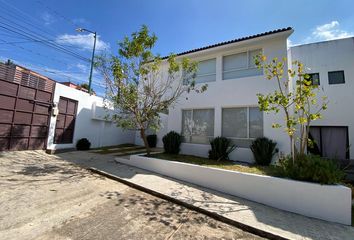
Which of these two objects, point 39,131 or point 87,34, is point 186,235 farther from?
point 87,34

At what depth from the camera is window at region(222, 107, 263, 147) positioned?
9.27 metres

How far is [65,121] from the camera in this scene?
12.8 m

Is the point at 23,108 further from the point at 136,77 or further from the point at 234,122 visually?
the point at 234,122

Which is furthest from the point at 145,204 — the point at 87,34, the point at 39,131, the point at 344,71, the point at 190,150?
the point at 87,34

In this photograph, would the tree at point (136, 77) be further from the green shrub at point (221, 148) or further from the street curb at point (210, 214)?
the street curb at point (210, 214)

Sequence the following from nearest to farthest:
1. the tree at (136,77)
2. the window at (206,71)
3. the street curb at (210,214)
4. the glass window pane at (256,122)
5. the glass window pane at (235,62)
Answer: the street curb at (210,214) < the tree at (136,77) < the glass window pane at (256,122) < the glass window pane at (235,62) < the window at (206,71)

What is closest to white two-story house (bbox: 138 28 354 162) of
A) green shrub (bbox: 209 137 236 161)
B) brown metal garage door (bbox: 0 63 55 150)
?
green shrub (bbox: 209 137 236 161)

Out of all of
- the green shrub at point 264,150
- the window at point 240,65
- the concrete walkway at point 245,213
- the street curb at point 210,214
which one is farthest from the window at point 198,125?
the street curb at point 210,214

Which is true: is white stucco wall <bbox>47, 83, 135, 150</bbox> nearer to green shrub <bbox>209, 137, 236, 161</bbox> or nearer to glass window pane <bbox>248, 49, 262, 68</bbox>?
green shrub <bbox>209, 137, 236, 161</bbox>

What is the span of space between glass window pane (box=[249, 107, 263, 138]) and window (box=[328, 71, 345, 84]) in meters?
6.24

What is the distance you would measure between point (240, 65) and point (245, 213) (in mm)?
7793

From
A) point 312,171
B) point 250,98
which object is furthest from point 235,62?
point 312,171

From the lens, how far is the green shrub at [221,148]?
932 cm

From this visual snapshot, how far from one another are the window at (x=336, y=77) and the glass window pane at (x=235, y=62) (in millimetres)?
6162
